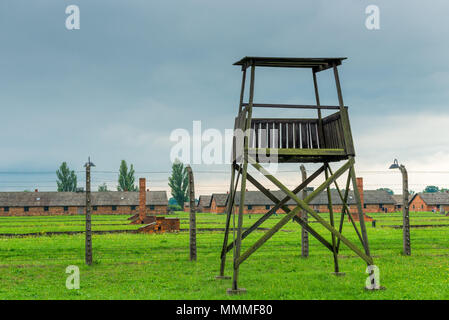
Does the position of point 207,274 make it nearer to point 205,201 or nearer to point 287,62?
point 287,62

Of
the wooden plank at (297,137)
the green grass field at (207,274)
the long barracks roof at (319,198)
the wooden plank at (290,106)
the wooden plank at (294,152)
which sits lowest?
the green grass field at (207,274)

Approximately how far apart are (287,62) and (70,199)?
85215mm

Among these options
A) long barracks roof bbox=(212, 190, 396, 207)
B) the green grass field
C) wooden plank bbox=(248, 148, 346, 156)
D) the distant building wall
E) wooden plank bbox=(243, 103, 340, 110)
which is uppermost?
wooden plank bbox=(243, 103, 340, 110)

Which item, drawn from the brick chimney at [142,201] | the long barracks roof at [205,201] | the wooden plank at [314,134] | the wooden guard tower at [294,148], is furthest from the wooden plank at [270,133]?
the long barracks roof at [205,201]

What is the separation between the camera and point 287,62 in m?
12.3

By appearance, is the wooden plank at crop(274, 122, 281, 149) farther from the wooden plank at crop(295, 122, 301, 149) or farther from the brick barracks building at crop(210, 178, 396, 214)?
the brick barracks building at crop(210, 178, 396, 214)

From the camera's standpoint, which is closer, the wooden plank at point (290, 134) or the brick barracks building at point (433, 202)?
the wooden plank at point (290, 134)

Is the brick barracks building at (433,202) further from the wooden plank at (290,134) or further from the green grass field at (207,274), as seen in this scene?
the wooden plank at (290,134)

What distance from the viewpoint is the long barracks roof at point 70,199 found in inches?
3448

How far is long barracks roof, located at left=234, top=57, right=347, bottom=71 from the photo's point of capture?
12.0 m

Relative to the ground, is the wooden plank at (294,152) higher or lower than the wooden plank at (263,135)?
lower

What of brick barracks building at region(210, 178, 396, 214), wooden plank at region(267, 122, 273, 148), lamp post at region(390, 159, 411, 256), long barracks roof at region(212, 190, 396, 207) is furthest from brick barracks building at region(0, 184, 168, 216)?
wooden plank at region(267, 122, 273, 148)
